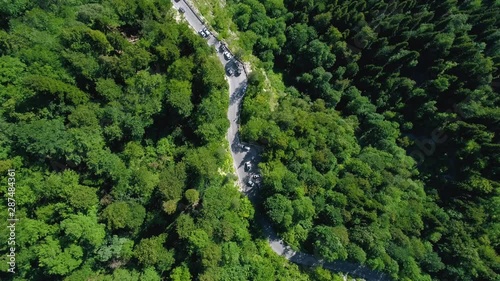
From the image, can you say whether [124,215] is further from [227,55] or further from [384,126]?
[384,126]

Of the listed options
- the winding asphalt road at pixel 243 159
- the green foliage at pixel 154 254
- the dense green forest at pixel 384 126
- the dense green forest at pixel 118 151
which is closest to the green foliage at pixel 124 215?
the dense green forest at pixel 118 151

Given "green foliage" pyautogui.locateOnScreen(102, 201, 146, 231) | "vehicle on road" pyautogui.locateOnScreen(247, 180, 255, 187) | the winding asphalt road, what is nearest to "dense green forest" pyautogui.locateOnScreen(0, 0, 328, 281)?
"green foliage" pyautogui.locateOnScreen(102, 201, 146, 231)

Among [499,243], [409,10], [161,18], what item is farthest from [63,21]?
[499,243]

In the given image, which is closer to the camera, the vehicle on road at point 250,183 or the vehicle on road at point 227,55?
the vehicle on road at point 250,183

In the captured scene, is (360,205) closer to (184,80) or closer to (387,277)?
(387,277)

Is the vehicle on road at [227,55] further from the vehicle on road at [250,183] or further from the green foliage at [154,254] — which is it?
the green foliage at [154,254]

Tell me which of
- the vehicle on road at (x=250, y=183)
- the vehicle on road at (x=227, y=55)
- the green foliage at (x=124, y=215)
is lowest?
the green foliage at (x=124, y=215)

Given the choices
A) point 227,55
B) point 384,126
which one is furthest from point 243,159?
point 384,126
